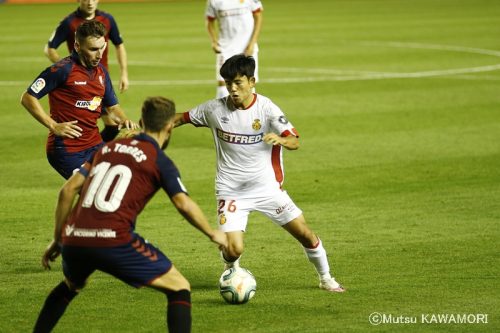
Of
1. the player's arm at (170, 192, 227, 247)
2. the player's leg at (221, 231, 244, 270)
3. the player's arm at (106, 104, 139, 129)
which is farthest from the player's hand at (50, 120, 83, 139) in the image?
the player's arm at (170, 192, 227, 247)

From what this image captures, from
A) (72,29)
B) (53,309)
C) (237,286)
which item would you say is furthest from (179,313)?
(72,29)

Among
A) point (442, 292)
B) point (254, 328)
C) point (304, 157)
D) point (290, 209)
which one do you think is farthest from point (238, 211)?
point (304, 157)

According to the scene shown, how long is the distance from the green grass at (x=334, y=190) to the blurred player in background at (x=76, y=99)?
1.06 m

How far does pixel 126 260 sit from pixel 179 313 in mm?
476

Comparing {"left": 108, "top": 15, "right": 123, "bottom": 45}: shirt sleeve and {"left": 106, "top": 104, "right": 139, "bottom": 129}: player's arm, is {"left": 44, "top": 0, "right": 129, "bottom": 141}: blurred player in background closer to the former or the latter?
{"left": 108, "top": 15, "right": 123, "bottom": 45}: shirt sleeve

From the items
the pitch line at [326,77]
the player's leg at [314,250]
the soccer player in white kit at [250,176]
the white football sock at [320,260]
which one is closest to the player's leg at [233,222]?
the soccer player in white kit at [250,176]

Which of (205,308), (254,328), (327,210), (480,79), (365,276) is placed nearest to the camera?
(254,328)

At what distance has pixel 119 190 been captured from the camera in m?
6.52

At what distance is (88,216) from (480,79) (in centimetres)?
1599

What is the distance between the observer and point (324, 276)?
870 centimetres

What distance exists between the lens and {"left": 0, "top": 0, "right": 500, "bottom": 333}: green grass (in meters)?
8.24

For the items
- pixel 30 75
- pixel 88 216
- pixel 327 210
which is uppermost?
pixel 88 216

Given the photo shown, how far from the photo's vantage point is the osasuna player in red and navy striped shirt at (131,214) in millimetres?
6543

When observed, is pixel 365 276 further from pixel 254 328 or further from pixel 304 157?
pixel 304 157
